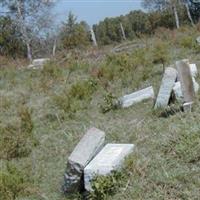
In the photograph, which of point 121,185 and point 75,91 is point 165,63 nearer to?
point 75,91

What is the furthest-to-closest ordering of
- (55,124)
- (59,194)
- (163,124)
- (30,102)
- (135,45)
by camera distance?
(135,45), (30,102), (55,124), (163,124), (59,194)

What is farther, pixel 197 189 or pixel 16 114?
pixel 16 114

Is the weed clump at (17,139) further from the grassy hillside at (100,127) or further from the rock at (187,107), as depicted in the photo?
the rock at (187,107)

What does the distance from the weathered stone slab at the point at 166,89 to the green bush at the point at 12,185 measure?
182 cm

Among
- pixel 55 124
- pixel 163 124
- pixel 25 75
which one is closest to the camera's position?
pixel 163 124

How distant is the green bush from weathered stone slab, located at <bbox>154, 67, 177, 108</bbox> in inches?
71.8

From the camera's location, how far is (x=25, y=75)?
350 inches

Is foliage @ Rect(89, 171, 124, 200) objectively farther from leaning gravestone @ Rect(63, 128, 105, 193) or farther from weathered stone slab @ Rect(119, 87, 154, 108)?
weathered stone slab @ Rect(119, 87, 154, 108)

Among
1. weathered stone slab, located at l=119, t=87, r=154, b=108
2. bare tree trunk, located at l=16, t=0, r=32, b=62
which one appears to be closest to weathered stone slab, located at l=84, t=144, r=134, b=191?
weathered stone slab, located at l=119, t=87, r=154, b=108

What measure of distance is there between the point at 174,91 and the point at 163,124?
26.4 inches

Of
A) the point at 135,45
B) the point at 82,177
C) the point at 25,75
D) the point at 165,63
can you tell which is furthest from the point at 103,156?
the point at 135,45

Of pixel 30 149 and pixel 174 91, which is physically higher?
pixel 174 91

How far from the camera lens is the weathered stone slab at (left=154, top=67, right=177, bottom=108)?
4625mm

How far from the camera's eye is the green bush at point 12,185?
3.43 meters
